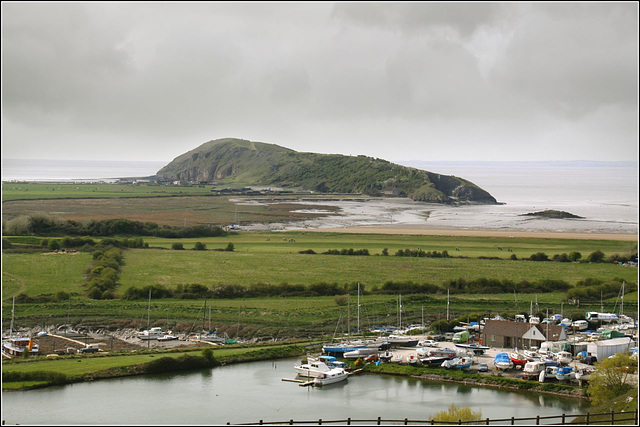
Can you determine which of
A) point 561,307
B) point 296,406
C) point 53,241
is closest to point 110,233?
point 53,241

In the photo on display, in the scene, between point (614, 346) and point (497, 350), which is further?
point (497, 350)

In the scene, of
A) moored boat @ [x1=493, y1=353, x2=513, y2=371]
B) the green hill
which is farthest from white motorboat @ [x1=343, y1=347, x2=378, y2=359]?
the green hill

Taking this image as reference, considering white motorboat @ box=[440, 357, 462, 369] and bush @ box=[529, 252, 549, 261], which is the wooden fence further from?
bush @ box=[529, 252, 549, 261]

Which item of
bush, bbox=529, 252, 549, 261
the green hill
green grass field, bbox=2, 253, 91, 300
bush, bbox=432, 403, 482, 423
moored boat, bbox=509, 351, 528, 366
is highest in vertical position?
the green hill

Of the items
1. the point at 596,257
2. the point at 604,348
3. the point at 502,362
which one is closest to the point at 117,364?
→ the point at 502,362

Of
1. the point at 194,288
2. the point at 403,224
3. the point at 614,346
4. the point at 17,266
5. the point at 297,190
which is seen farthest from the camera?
the point at 297,190

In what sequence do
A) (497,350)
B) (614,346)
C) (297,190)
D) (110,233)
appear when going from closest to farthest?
(614,346) < (497,350) < (110,233) < (297,190)

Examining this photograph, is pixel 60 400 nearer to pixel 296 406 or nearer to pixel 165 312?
pixel 296 406
